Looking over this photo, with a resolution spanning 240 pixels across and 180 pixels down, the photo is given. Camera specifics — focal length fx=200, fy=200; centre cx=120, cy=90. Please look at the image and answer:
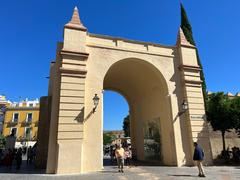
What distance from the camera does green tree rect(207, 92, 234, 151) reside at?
13719mm

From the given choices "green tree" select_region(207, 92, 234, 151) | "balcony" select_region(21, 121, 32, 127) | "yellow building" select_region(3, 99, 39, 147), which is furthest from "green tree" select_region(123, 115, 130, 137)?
"green tree" select_region(207, 92, 234, 151)

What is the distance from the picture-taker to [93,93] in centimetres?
1078

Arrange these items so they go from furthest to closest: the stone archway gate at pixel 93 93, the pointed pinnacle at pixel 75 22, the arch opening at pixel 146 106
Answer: the arch opening at pixel 146 106, the pointed pinnacle at pixel 75 22, the stone archway gate at pixel 93 93

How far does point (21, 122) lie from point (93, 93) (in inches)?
1308

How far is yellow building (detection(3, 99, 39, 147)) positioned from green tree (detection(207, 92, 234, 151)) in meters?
33.2

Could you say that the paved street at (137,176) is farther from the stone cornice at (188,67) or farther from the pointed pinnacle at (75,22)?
the pointed pinnacle at (75,22)

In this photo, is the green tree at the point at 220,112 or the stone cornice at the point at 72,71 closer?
the stone cornice at the point at 72,71

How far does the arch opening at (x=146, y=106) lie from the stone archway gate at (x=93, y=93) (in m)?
0.48

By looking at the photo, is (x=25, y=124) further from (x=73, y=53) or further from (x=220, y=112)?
(x=220, y=112)

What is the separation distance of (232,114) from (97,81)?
9432 mm

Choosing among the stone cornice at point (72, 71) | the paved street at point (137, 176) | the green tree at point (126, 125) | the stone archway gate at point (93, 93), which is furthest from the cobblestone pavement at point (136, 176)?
the green tree at point (126, 125)

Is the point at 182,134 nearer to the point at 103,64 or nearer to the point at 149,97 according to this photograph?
the point at 149,97

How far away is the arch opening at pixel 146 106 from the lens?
1257 centimetres

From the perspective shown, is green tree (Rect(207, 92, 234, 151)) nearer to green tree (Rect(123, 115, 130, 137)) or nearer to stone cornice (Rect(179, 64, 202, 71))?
stone cornice (Rect(179, 64, 202, 71))
